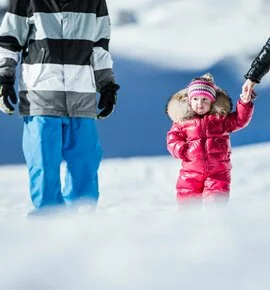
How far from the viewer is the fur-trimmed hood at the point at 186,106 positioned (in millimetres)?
2232

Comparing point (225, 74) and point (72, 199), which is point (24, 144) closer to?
point (72, 199)

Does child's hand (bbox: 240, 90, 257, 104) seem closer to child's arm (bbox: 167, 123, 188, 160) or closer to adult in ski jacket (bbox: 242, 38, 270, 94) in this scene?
adult in ski jacket (bbox: 242, 38, 270, 94)

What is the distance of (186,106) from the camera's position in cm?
226

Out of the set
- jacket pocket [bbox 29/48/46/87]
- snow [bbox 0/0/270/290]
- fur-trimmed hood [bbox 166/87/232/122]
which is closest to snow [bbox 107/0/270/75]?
fur-trimmed hood [bbox 166/87/232/122]

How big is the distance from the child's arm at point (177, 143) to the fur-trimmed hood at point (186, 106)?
0.13 ft

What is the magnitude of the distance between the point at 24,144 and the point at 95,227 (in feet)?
4.47

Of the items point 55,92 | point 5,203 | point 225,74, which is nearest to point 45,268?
point 55,92

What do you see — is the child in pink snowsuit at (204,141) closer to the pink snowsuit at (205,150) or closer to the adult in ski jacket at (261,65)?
the pink snowsuit at (205,150)

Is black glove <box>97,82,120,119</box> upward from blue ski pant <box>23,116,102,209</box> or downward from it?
upward

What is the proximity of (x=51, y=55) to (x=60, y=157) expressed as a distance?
0.28 metres

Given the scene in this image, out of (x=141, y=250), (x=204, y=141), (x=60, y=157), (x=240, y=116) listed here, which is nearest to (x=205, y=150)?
(x=204, y=141)

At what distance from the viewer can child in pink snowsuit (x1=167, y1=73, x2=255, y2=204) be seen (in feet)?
7.03

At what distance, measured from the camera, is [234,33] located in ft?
9.00

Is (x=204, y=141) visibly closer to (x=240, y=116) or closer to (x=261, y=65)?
(x=240, y=116)
